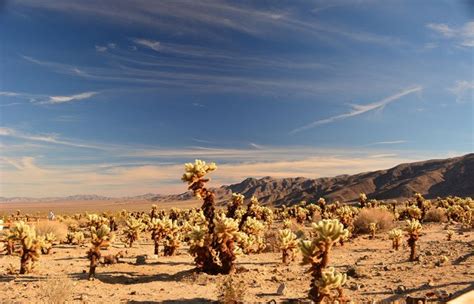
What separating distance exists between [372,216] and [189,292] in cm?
1798

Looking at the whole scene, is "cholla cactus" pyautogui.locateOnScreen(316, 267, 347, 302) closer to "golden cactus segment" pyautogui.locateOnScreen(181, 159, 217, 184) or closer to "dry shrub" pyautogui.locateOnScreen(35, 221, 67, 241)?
"golden cactus segment" pyautogui.locateOnScreen(181, 159, 217, 184)

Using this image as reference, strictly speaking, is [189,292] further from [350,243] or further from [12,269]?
[350,243]

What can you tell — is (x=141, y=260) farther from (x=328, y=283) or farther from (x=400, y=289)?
(x=400, y=289)

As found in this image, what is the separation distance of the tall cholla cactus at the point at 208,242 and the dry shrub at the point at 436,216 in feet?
80.6

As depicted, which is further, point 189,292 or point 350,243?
point 350,243

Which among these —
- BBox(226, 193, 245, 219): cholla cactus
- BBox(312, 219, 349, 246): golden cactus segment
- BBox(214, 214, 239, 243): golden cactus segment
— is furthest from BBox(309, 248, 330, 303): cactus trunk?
BBox(226, 193, 245, 219): cholla cactus

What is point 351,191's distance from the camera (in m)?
101

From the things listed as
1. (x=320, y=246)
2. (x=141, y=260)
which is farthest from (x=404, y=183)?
(x=320, y=246)

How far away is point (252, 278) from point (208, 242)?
6.09 ft

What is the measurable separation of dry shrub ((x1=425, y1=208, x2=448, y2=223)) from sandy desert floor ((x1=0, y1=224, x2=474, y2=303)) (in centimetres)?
1477

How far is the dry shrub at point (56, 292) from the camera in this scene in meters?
10.4

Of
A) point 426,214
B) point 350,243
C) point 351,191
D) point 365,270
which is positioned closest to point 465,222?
point 426,214

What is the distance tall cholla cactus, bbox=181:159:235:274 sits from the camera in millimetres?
13859

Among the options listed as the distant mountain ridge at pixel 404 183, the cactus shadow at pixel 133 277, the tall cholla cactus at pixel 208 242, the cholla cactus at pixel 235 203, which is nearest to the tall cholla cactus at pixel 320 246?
the tall cholla cactus at pixel 208 242
